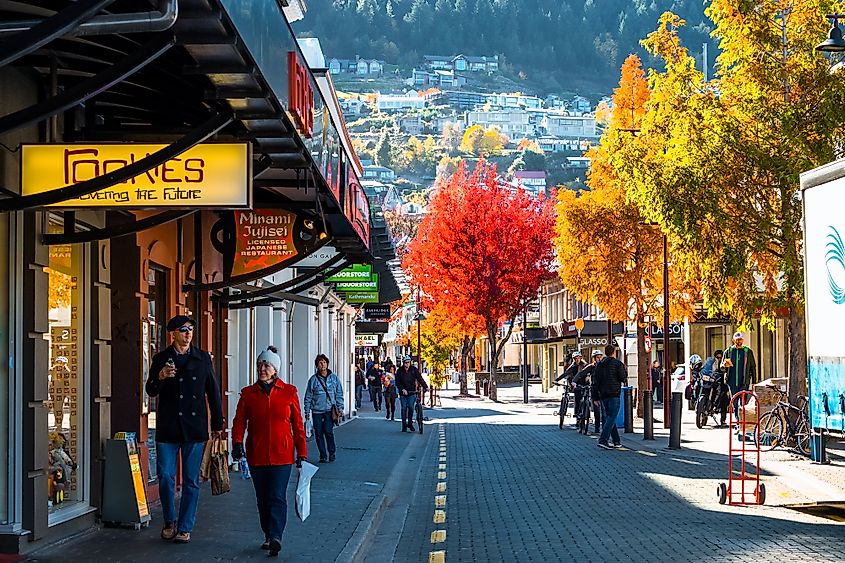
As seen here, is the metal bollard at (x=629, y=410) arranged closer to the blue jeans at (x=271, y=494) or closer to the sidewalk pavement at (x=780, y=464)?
the sidewalk pavement at (x=780, y=464)

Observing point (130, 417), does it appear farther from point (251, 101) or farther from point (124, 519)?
point (251, 101)

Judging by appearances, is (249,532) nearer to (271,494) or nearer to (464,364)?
(271,494)

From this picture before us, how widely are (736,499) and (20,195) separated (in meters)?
9.46

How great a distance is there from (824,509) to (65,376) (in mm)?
7890

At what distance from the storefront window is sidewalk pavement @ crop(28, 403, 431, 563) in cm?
51

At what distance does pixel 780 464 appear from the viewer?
70.0ft

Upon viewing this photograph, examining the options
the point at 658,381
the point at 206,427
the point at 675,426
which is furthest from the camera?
the point at 658,381

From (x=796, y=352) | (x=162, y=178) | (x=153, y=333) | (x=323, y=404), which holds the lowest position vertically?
(x=323, y=404)

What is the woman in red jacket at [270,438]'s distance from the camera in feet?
38.9

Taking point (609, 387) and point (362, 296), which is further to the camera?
point (362, 296)

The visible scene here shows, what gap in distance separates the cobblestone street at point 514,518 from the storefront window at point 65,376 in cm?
54

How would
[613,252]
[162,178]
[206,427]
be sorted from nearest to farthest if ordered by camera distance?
1. [162,178]
2. [206,427]
3. [613,252]

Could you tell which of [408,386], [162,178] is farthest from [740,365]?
[162,178]

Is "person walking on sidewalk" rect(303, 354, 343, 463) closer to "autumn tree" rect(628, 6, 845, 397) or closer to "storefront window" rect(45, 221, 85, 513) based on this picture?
"autumn tree" rect(628, 6, 845, 397)
